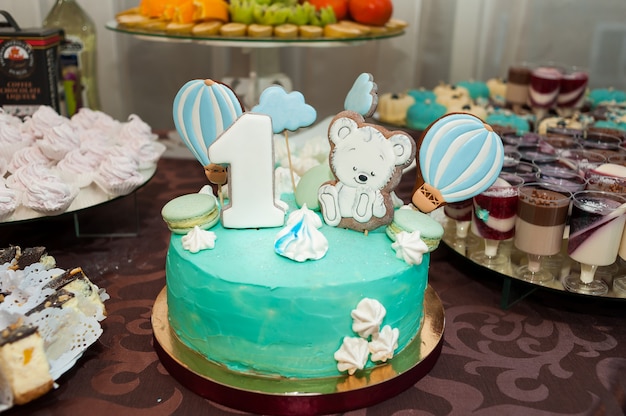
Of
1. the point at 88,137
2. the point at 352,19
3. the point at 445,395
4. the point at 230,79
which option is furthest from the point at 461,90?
the point at 445,395

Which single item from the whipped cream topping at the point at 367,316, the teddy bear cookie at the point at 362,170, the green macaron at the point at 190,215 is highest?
the teddy bear cookie at the point at 362,170

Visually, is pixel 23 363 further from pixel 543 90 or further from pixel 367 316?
pixel 543 90

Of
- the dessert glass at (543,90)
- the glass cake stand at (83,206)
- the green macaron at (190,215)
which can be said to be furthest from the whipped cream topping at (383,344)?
the dessert glass at (543,90)

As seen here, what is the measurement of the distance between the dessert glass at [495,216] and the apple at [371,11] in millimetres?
1036

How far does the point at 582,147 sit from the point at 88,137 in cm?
151

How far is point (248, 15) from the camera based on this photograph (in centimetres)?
216

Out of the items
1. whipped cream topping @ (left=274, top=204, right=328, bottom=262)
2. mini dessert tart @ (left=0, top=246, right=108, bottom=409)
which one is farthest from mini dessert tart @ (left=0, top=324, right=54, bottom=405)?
whipped cream topping @ (left=274, top=204, right=328, bottom=262)

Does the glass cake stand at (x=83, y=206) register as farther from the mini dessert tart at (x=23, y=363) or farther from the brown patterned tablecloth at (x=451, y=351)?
the mini dessert tart at (x=23, y=363)

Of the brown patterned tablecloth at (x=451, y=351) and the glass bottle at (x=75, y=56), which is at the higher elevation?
the glass bottle at (x=75, y=56)

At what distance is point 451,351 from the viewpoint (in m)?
1.38

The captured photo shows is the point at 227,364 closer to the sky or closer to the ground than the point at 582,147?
closer to the ground

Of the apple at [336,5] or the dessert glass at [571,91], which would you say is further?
the dessert glass at [571,91]

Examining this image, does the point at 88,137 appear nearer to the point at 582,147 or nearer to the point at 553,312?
the point at 553,312

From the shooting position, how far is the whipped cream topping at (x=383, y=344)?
118 centimetres
